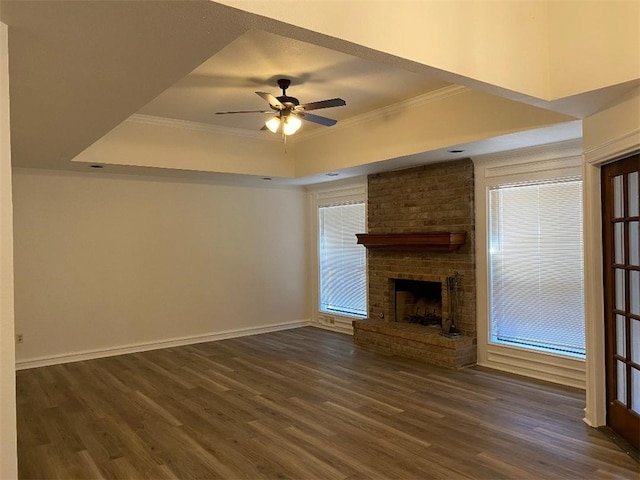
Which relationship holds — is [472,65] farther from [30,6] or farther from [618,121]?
[30,6]

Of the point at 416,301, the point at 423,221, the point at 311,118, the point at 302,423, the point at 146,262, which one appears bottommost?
the point at 302,423

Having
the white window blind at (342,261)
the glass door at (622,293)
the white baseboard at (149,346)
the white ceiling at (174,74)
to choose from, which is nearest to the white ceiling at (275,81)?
the white ceiling at (174,74)

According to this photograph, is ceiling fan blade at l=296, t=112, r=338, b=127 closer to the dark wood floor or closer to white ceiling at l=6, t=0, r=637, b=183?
white ceiling at l=6, t=0, r=637, b=183

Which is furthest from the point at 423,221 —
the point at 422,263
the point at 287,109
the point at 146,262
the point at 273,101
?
the point at 146,262

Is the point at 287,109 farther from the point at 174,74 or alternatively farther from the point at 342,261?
the point at 342,261

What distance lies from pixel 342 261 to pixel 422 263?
1.82 m

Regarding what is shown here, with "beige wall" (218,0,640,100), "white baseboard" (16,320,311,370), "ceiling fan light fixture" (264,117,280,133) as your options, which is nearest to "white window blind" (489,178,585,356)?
"beige wall" (218,0,640,100)

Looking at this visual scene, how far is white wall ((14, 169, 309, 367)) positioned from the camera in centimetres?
578

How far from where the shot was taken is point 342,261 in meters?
7.55

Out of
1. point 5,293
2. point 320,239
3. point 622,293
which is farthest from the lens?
point 320,239

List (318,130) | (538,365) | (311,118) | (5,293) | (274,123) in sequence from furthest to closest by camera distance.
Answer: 1. (318,130)
2. (538,365)
3. (311,118)
4. (274,123)
5. (5,293)

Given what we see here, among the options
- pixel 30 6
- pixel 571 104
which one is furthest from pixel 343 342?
pixel 30 6

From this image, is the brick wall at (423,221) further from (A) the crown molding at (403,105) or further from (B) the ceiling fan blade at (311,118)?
(B) the ceiling fan blade at (311,118)

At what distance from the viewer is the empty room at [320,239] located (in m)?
2.64
